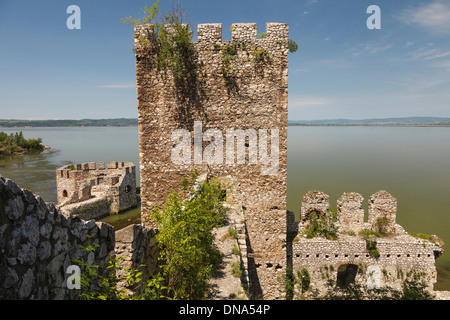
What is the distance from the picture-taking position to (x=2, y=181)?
76.7 inches

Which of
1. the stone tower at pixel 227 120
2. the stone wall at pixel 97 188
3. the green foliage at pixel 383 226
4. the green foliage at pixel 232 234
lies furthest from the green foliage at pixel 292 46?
the stone wall at pixel 97 188

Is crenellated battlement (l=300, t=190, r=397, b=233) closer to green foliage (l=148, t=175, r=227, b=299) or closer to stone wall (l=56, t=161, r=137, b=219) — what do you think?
green foliage (l=148, t=175, r=227, b=299)

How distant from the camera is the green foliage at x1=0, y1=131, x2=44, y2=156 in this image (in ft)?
222

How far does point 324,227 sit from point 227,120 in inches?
299

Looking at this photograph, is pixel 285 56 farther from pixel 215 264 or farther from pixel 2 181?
pixel 2 181

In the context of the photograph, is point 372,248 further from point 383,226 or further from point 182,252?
point 182,252

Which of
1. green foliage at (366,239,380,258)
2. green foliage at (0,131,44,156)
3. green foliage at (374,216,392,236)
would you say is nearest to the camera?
green foliage at (366,239,380,258)

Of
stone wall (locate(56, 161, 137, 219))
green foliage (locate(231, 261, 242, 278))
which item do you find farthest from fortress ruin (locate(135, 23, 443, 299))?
stone wall (locate(56, 161, 137, 219))

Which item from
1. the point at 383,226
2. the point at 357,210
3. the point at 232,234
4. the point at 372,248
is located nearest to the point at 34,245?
the point at 232,234

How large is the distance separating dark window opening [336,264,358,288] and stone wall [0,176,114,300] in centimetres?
1348

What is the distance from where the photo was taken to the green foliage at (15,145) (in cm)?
6762

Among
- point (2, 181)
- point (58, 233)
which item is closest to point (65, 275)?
point (58, 233)

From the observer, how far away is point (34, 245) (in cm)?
220

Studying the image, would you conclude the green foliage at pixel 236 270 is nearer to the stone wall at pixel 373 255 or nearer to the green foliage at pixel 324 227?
the stone wall at pixel 373 255
